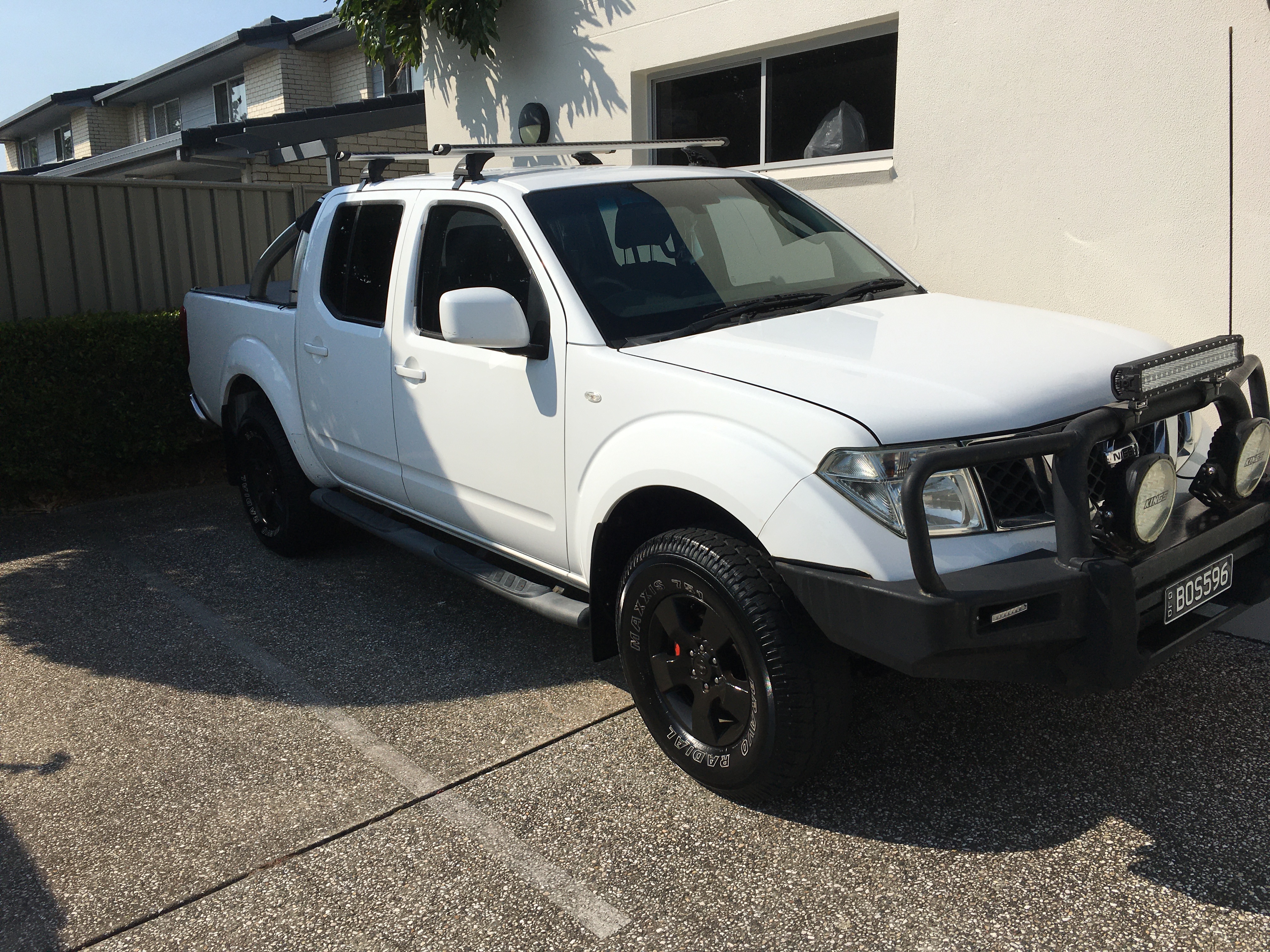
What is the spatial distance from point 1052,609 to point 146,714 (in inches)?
133

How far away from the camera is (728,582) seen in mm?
2992

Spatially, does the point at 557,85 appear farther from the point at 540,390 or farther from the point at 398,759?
the point at 398,759

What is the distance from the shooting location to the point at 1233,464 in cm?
304

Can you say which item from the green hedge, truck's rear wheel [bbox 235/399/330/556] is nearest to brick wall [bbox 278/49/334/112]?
the green hedge

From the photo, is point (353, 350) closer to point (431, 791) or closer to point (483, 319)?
point (483, 319)

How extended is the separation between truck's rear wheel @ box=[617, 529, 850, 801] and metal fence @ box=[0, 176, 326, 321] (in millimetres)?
5838

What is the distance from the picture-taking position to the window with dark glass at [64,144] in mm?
31406

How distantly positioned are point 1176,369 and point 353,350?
3.37 meters

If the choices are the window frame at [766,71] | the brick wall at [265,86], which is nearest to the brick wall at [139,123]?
the brick wall at [265,86]

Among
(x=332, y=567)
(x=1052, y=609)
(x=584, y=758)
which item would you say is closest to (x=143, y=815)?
(x=584, y=758)

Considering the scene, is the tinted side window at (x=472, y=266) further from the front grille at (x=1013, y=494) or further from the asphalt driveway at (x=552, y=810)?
the front grille at (x=1013, y=494)

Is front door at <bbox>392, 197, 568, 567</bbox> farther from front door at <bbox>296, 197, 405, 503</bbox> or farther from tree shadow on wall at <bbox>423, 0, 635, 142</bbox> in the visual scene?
tree shadow on wall at <bbox>423, 0, 635, 142</bbox>

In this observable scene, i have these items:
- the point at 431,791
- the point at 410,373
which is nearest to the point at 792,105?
the point at 410,373

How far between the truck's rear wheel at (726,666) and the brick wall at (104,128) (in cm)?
2947
